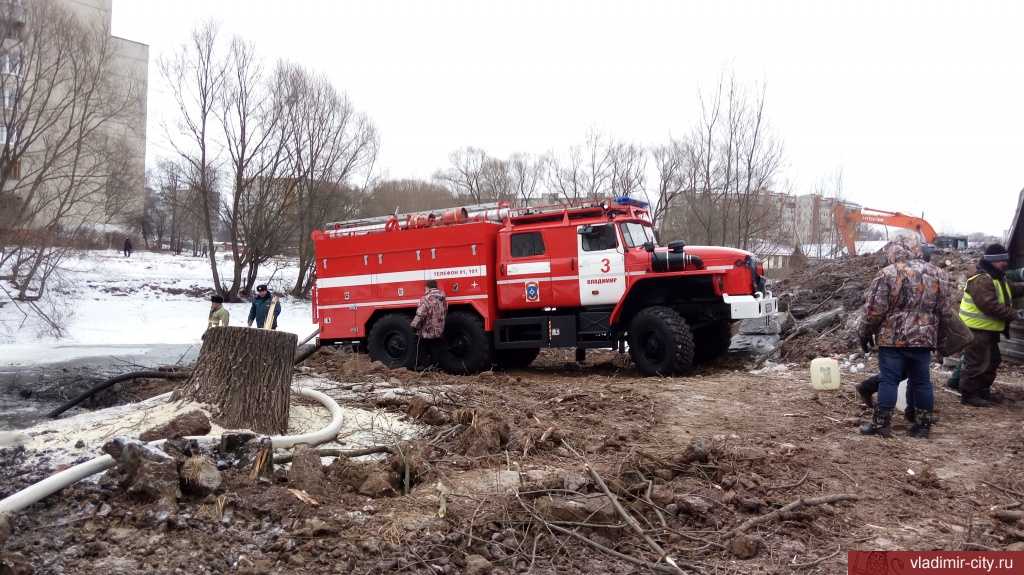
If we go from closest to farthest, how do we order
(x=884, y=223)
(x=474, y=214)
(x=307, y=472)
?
(x=307, y=472) → (x=474, y=214) → (x=884, y=223)

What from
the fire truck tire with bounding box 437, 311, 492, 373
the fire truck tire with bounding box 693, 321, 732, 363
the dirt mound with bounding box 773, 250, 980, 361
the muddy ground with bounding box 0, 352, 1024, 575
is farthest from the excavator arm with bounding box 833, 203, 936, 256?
the muddy ground with bounding box 0, 352, 1024, 575

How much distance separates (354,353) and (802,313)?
26.5ft

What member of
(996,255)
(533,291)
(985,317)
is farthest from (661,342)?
(996,255)

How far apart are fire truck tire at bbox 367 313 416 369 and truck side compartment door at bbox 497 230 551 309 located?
1699 millimetres

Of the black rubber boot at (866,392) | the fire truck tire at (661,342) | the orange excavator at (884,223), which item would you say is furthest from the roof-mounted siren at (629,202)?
the orange excavator at (884,223)

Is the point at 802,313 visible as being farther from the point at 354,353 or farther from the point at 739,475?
the point at 739,475

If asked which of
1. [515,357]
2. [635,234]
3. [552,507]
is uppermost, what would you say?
[635,234]

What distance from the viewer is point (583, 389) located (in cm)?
858

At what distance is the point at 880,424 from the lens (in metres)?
5.90

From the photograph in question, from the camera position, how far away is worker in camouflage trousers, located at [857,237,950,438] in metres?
5.74

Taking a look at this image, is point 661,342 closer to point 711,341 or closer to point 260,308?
point 711,341

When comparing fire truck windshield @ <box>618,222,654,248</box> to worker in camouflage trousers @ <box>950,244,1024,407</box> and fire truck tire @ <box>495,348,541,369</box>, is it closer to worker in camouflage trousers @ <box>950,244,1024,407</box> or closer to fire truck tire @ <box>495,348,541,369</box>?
fire truck tire @ <box>495,348,541,369</box>

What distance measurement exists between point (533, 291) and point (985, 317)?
5.81m

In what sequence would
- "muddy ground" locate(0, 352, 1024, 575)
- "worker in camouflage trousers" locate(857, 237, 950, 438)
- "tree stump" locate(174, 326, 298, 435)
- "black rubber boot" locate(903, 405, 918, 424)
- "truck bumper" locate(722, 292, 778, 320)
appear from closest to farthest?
"muddy ground" locate(0, 352, 1024, 575) → "tree stump" locate(174, 326, 298, 435) → "worker in camouflage trousers" locate(857, 237, 950, 438) → "black rubber boot" locate(903, 405, 918, 424) → "truck bumper" locate(722, 292, 778, 320)
